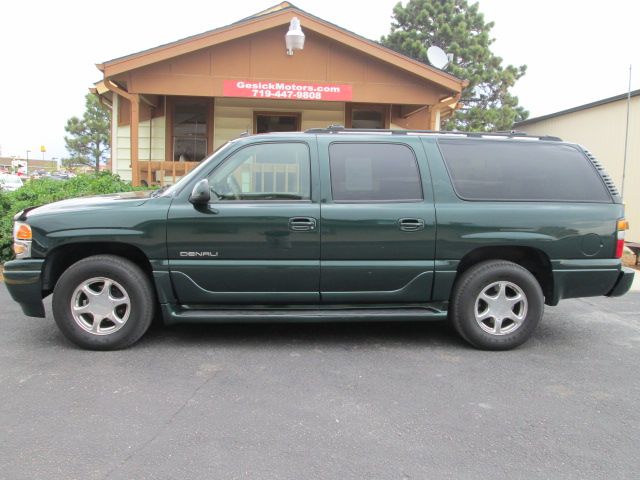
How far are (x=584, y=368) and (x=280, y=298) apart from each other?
252 centimetres

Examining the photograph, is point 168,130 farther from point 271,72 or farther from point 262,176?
point 262,176

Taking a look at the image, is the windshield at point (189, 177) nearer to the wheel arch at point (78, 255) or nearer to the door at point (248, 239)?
the door at point (248, 239)

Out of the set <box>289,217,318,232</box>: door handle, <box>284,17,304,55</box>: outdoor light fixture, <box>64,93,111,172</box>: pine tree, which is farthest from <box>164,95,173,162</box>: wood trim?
<box>64,93,111,172</box>: pine tree

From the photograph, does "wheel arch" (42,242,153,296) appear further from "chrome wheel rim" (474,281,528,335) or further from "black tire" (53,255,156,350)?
"chrome wheel rim" (474,281,528,335)

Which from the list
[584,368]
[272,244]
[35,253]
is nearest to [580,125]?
[584,368]

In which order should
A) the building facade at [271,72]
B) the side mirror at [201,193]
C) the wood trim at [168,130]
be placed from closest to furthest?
the side mirror at [201,193], the building facade at [271,72], the wood trim at [168,130]

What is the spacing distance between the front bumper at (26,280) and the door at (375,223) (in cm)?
231

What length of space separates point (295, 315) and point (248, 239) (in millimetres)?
737

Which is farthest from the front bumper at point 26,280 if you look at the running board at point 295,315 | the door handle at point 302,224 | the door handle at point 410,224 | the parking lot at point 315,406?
the door handle at point 410,224

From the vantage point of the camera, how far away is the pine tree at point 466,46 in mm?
21828

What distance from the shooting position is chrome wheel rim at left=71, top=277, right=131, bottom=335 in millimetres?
4312

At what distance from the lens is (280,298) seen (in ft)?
14.6

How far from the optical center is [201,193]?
4.16 m

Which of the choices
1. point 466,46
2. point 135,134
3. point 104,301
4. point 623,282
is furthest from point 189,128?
point 466,46
